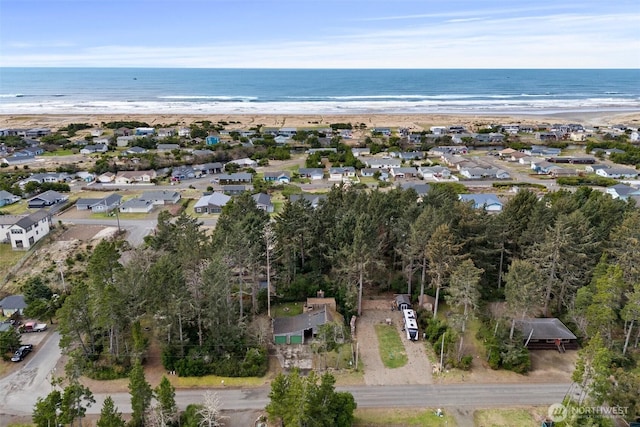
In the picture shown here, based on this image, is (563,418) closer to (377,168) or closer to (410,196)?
(410,196)

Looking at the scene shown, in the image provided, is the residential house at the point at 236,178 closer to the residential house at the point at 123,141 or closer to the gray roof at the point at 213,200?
the gray roof at the point at 213,200

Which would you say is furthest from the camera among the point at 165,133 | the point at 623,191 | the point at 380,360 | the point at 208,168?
the point at 165,133

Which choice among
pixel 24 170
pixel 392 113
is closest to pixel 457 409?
pixel 24 170

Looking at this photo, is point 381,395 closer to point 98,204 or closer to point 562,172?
point 98,204
